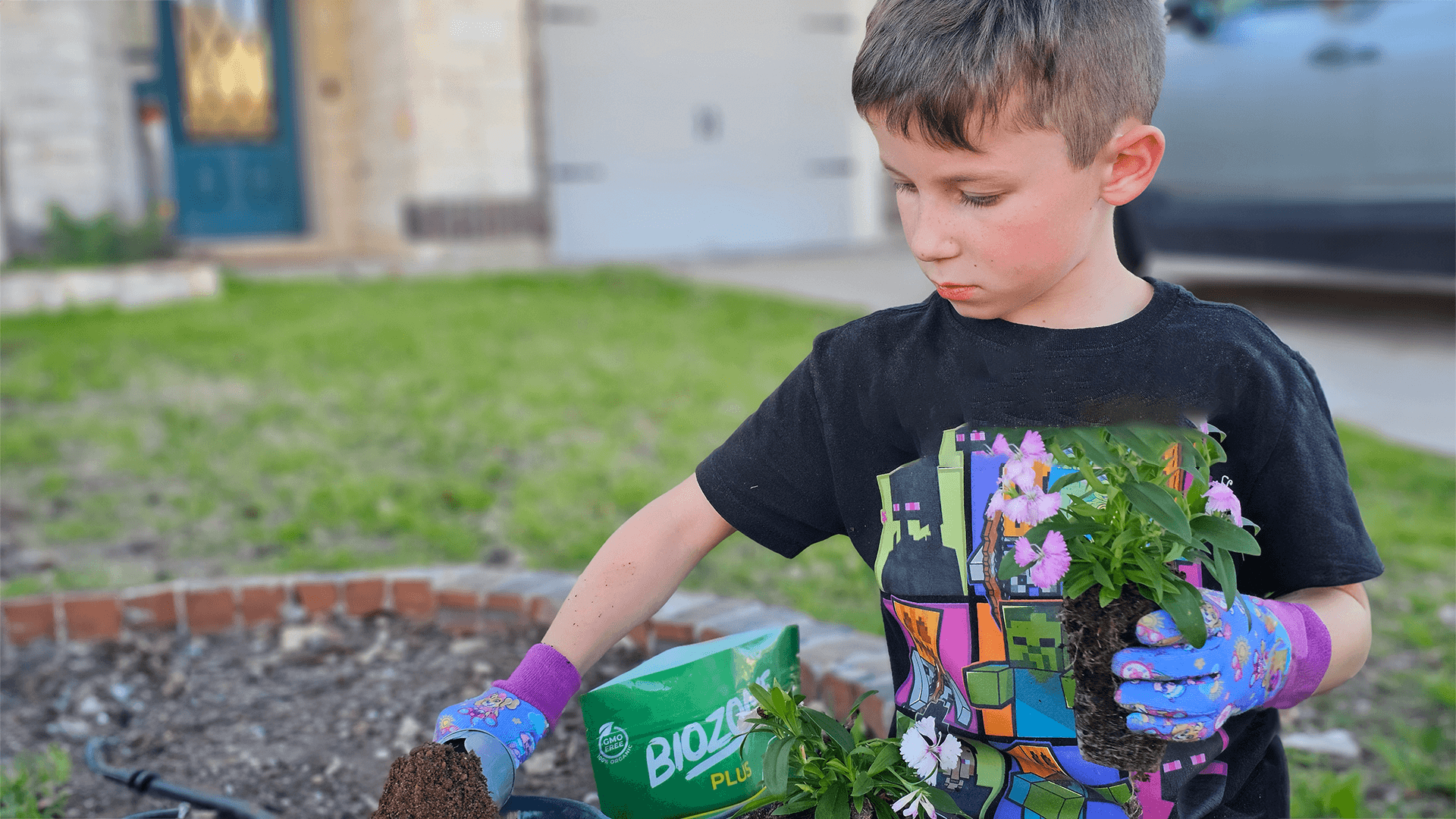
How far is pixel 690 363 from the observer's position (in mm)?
4957

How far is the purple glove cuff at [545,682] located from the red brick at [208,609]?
1452 millimetres

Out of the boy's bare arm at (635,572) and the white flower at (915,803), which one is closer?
the white flower at (915,803)

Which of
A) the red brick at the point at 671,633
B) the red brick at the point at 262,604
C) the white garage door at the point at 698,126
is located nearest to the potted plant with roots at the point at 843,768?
the red brick at the point at 671,633

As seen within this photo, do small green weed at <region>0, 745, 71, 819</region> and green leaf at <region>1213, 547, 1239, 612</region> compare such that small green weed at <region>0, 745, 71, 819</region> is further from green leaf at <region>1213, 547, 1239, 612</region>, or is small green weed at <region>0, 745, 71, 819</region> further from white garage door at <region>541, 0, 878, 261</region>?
white garage door at <region>541, 0, 878, 261</region>

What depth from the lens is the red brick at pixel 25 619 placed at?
2510mm

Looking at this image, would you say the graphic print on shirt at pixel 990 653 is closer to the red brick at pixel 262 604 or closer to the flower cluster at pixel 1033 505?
the flower cluster at pixel 1033 505

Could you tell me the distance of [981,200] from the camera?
1.15 m

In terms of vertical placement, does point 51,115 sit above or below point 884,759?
A: above

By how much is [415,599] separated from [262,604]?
347 millimetres

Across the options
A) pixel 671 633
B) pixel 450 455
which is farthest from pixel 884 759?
pixel 450 455

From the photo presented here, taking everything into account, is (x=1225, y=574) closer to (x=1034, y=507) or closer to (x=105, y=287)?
(x=1034, y=507)

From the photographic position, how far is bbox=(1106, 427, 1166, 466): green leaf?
104 cm

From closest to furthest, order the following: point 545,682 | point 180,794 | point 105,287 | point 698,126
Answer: point 545,682 → point 180,794 → point 105,287 → point 698,126

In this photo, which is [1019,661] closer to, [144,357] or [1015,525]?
[1015,525]
